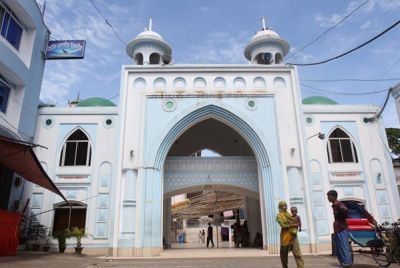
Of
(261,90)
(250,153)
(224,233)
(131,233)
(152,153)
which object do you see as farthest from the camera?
(224,233)

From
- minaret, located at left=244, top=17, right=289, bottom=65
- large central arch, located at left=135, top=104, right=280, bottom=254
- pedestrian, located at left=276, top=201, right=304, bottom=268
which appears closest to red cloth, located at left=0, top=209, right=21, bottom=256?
large central arch, located at left=135, top=104, right=280, bottom=254

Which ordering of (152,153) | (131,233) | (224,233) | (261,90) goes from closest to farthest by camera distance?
(131,233)
(152,153)
(261,90)
(224,233)

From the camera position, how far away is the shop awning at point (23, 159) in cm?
909

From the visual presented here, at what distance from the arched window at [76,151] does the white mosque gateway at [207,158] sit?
4cm

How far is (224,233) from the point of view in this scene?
24641 mm

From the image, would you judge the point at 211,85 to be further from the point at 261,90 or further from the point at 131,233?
the point at 131,233

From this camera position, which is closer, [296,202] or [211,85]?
[296,202]

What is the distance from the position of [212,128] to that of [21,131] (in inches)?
347

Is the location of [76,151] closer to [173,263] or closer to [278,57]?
[173,263]

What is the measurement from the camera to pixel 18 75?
482 inches

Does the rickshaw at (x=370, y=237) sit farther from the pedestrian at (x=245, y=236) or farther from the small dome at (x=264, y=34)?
the small dome at (x=264, y=34)

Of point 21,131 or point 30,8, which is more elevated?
point 30,8

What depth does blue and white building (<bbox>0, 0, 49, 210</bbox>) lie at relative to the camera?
11.8 m

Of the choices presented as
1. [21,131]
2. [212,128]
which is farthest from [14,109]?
[212,128]
